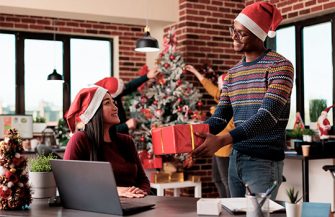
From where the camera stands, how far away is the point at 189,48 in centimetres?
682

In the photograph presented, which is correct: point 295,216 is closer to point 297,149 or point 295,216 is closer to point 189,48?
point 297,149

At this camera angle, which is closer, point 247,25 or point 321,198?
point 247,25

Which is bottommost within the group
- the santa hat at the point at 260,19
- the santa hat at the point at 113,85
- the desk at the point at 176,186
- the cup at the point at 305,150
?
the desk at the point at 176,186

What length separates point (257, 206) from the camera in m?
1.84

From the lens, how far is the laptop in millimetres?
1956

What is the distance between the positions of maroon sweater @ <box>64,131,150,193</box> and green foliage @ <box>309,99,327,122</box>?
12.4ft

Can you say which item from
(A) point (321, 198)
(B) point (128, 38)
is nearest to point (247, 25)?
(A) point (321, 198)

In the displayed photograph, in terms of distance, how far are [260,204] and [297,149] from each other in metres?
3.72

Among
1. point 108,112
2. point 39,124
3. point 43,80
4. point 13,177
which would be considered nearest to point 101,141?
point 108,112

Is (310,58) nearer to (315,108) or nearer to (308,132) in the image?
(315,108)

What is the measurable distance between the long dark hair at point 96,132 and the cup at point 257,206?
1.11m

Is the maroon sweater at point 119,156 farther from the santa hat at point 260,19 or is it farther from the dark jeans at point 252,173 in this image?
the santa hat at point 260,19

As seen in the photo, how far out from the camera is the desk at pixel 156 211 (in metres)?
1.99

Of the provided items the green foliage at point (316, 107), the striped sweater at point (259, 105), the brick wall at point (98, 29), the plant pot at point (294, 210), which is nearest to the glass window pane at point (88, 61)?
the brick wall at point (98, 29)
